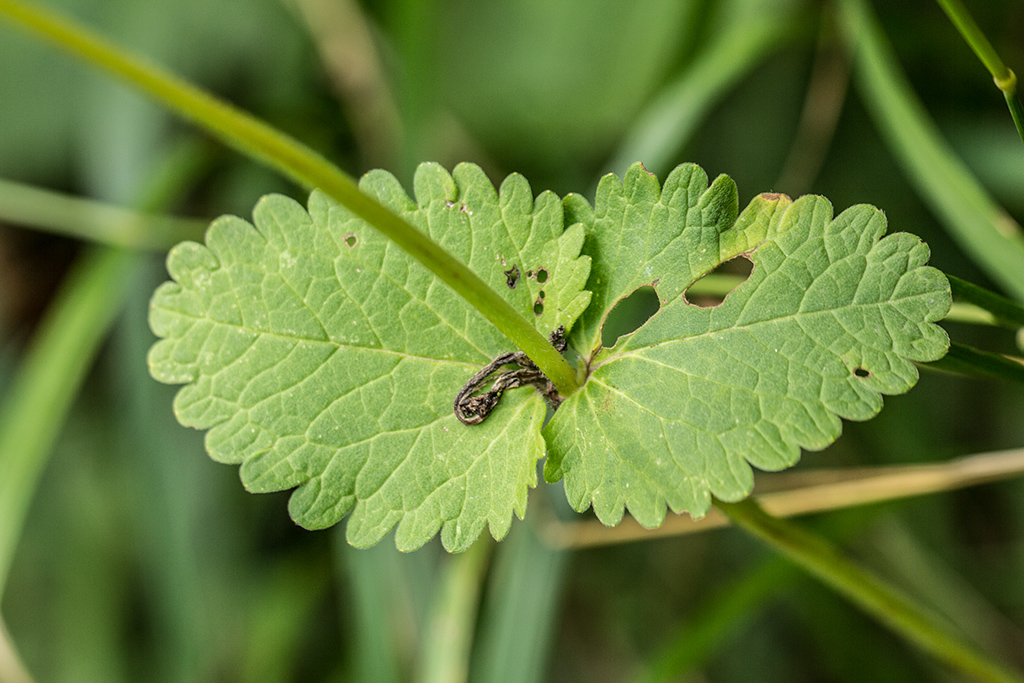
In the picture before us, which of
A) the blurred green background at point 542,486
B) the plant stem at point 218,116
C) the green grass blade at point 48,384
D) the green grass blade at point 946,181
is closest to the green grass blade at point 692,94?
the blurred green background at point 542,486

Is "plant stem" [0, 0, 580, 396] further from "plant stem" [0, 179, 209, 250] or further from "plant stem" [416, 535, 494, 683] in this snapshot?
"plant stem" [0, 179, 209, 250]

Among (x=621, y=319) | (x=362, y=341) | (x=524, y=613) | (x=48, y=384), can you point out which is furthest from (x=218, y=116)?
(x=48, y=384)

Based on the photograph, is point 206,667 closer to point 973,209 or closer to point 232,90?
point 232,90

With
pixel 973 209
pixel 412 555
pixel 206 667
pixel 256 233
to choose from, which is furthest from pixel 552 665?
pixel 256 233

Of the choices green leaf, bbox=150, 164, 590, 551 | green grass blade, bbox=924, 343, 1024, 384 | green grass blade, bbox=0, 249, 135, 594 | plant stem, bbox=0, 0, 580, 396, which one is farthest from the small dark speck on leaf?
green grass blade, bbox=0, 249, 135, 594

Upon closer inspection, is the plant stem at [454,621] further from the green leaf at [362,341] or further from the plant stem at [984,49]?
the plant stem at [984,49]
